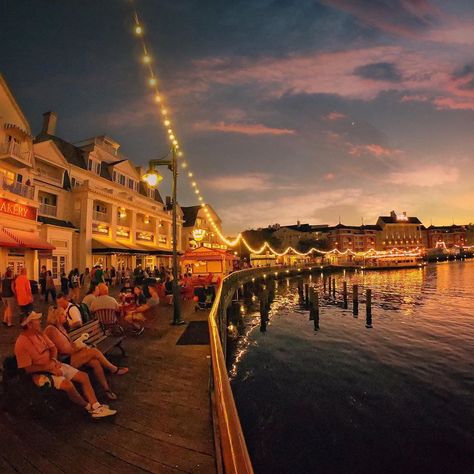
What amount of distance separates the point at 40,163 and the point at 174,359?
77.9 feet

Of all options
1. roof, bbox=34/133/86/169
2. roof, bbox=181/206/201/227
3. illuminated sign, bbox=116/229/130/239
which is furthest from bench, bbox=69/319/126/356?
roof, bbox=181/206/201/227

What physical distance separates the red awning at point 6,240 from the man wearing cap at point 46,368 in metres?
15.0

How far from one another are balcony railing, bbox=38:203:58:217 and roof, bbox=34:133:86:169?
4.95 meters

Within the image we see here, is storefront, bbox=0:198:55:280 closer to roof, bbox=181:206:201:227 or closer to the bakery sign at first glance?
the bakery sign

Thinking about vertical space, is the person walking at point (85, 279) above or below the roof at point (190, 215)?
below

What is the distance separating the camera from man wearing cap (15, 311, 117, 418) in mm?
4430

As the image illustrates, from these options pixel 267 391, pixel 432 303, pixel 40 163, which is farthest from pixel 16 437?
pixel 432 303

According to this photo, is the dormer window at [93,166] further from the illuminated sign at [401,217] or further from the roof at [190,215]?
the illuminated sign at [401,217]

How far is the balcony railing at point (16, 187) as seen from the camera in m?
18.1

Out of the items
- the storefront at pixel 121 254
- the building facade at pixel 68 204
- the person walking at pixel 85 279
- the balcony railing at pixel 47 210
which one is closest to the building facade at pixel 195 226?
the building facade at pixel 68 204

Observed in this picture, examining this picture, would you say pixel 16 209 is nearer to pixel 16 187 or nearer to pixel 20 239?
pixel 16 187

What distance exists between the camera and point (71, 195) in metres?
26.9

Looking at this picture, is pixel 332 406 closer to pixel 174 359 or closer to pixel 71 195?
pixel 174 359

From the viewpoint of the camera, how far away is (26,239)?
19.0 metres
